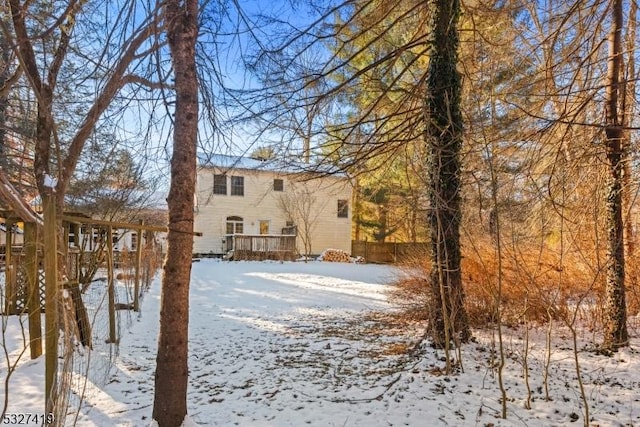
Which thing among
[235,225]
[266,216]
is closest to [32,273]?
[235,225]

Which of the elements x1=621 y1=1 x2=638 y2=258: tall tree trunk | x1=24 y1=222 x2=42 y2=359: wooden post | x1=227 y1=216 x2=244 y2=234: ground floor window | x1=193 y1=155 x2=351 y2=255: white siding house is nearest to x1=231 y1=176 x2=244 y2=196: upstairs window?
x1=193 y1=155 x2=351 y2=255: white siding house

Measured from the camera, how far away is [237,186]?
22.7 m

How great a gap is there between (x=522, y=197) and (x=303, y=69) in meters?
3.97

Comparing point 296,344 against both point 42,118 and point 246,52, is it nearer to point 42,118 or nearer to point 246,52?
point 246,52

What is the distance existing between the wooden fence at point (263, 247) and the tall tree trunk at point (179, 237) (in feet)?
55.3

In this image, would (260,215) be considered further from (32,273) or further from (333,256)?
(32,273)

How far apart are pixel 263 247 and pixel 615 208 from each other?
16.7 m

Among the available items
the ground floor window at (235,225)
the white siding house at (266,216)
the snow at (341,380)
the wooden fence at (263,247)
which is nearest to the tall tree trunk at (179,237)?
the snow at (341,380)

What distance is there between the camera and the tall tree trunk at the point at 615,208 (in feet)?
14.8

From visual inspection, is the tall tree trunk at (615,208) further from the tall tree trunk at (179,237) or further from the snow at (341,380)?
the tall tree trunk at (179,237)

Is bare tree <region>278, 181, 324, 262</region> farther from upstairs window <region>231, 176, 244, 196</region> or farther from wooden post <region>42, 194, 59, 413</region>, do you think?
wooden post <region>42, 194, 59, 413</region>

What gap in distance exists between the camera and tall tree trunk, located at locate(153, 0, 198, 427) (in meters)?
2.71

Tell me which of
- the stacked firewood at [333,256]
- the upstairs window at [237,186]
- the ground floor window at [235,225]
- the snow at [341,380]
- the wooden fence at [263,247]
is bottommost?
the snow at [341,380]

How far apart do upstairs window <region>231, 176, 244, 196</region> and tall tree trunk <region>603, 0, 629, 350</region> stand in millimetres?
19691
